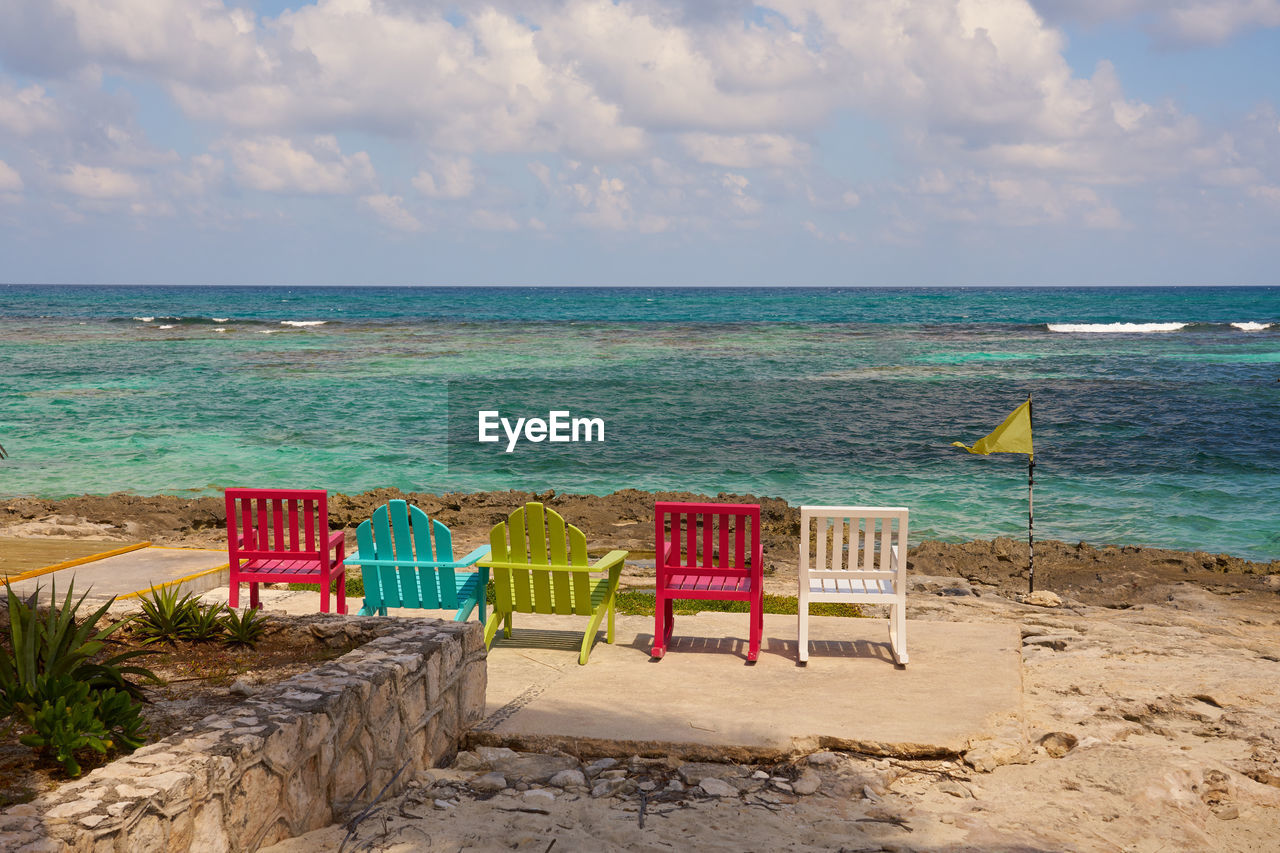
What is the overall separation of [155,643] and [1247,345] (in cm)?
4608

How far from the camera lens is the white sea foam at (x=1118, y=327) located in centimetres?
5313

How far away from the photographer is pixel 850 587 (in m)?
6.74

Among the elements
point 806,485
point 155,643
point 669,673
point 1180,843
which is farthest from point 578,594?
point 806,485

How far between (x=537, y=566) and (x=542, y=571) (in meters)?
0.05

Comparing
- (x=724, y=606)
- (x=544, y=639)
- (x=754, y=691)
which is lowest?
(x=724, y=606)

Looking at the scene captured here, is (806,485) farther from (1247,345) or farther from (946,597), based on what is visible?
(1247,345)

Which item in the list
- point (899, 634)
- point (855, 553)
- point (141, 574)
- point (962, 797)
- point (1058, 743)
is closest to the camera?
point (962, 797)

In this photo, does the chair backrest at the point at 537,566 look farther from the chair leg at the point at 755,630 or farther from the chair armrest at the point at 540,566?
the chair leg at the point at 755,630

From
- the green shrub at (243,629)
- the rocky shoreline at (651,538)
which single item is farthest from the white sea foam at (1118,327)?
the green shrub at (243,629)

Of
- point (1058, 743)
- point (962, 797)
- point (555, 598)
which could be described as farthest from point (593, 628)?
point (1058, 743)

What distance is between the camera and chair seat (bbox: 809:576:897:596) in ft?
21.7

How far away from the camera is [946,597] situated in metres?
9.55

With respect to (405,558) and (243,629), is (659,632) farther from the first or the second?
(243,629)

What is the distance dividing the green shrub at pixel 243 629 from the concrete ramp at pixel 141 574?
3.00 metres
